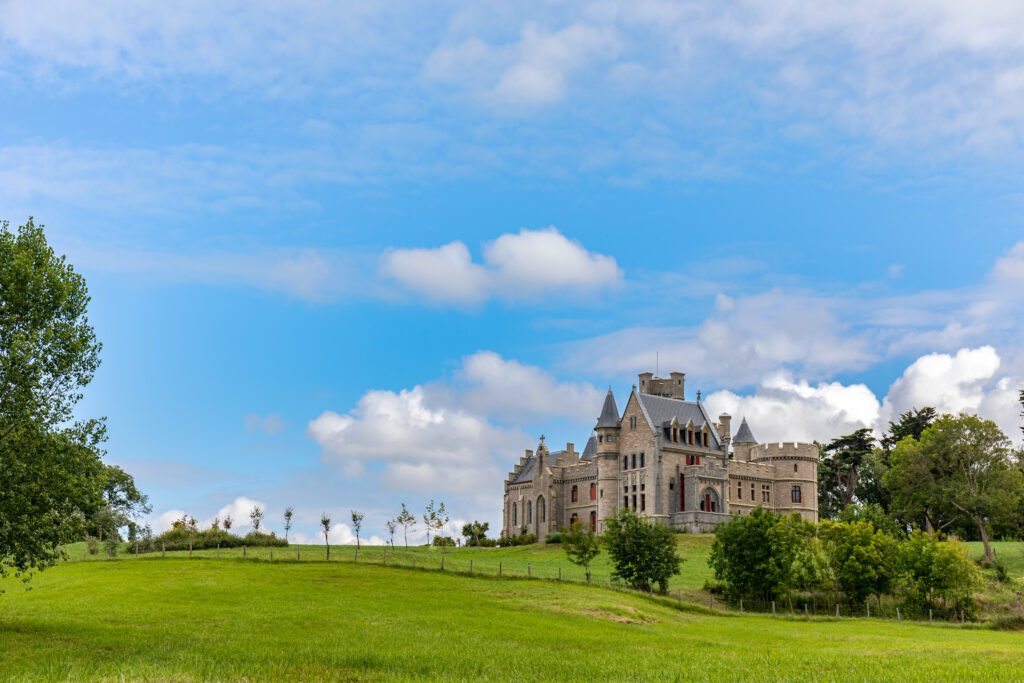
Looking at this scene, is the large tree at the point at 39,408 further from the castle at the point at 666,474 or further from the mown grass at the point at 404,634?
the castle at the point at 666,474

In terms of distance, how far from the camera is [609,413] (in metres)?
107

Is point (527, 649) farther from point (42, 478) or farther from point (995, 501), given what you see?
point (995, 501)

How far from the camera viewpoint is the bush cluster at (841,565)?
62.3m

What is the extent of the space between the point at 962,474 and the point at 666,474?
28410mm

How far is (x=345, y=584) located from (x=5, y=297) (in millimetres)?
26601

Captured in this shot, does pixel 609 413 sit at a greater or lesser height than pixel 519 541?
greater

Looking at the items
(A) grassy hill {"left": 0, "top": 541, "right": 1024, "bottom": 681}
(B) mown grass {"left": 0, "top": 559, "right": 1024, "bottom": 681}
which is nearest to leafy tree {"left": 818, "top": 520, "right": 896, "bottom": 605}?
(B) mown grass {"left": 0, "top": 559, "right": 1024, "bottom": 681}

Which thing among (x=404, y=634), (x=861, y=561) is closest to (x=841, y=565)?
(x=861, y=561)

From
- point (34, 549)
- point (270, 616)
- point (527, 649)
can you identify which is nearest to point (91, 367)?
point (34, 549)

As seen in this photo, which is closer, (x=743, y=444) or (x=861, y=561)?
(x=861, y=561)

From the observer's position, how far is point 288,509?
282 ft

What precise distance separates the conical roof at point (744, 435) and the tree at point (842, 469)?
1487 centimetres

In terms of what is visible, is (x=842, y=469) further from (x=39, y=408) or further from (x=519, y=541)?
(x=39, y=408)

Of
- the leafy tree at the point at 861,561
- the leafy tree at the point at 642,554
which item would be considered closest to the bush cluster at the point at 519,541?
the leafy tree at the point at 642,554
